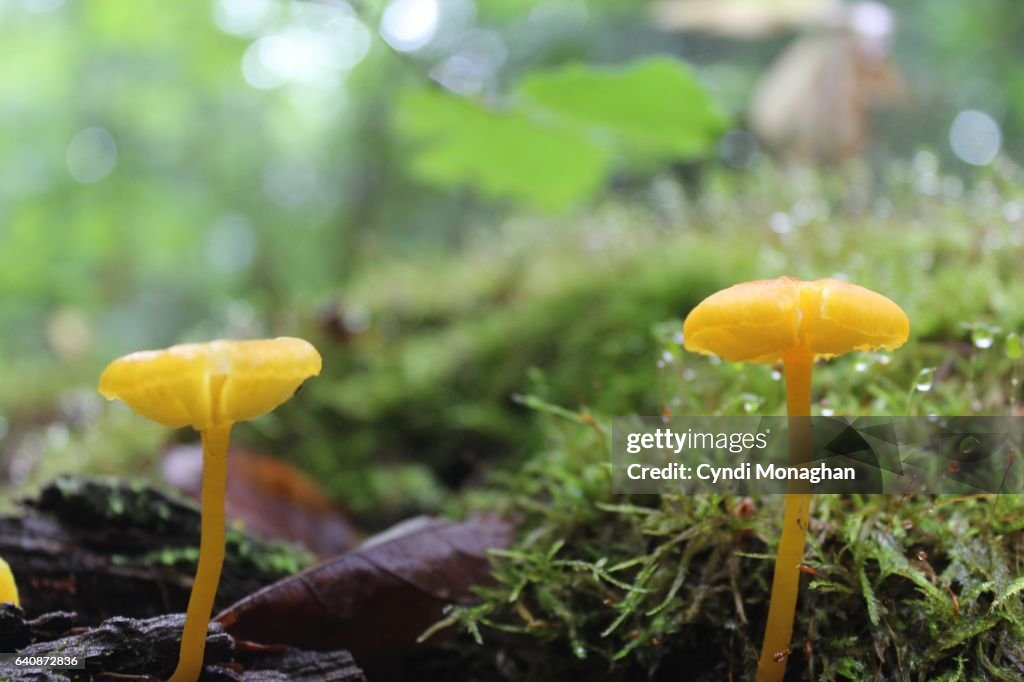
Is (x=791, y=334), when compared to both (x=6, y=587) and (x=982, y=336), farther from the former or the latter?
(x=6, y=587)

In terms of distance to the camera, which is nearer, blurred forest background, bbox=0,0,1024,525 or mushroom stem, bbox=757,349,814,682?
mushroom stem, bbox=757,349,814,682

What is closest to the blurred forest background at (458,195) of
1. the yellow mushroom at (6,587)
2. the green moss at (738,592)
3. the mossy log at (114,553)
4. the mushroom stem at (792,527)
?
the green moss at (738,592)

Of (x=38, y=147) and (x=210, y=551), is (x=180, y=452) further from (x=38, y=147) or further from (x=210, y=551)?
(x=38, y=147)

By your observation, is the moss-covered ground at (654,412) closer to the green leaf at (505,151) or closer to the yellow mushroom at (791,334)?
the yellow mushroom at (791,334)

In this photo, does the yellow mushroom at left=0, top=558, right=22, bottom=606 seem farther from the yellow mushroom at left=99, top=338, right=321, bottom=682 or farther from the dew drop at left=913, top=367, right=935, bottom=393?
the dew drop at left=913, top=367, right=935, bottom=393

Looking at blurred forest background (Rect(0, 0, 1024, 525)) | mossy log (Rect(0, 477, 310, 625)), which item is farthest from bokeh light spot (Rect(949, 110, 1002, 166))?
mossy log (Rect(0, 477, 310, 625))

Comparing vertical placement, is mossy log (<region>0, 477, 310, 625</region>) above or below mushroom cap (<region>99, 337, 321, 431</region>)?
below
